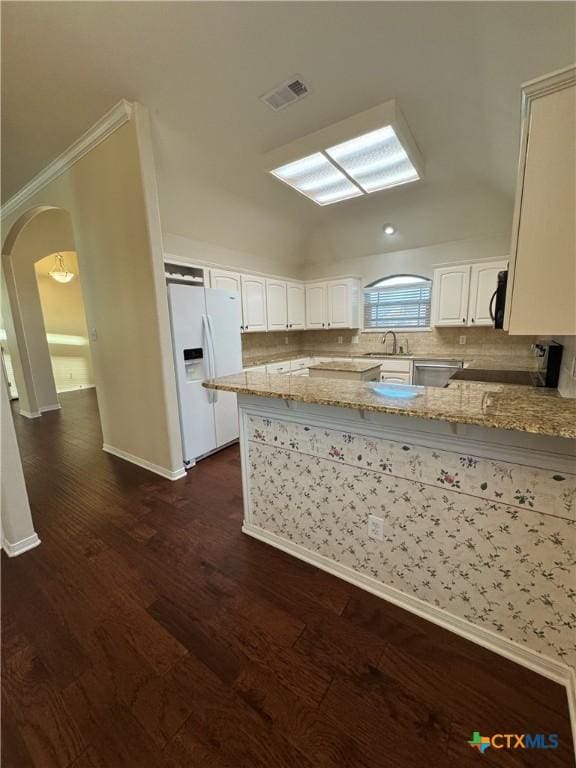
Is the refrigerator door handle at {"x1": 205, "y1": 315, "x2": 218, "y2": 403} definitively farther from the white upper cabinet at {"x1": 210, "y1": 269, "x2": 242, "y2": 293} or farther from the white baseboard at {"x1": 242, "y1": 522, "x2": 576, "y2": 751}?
the white baseboard at {"x1": 242, "y1": 522, "x2": 576, "y2": 751}

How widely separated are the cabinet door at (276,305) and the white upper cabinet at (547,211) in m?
4.02

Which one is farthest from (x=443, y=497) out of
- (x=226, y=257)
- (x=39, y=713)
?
(x=226, y=257)

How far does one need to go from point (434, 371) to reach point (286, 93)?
3749 millimetres

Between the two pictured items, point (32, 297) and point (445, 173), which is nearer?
point (445, 173)

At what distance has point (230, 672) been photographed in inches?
50.0

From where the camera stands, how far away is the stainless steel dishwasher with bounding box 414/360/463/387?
173 inches

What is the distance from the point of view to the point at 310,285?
18.4 ft

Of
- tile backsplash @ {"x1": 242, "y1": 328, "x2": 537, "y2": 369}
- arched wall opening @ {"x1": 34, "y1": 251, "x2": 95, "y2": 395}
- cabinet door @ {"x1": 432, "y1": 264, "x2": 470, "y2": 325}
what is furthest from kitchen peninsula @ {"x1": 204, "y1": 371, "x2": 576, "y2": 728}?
arched wall opening @ {"x1": 34, "y1": 251, "x2": 95, "y2": 395}

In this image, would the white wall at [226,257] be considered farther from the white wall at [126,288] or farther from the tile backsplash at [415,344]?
the tile backsplash at [415,344]

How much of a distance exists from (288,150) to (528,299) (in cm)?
256

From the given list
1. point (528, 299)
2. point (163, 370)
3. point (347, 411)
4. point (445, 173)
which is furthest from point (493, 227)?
point (163, 370)

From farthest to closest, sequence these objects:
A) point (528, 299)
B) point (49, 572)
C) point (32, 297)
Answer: point (32, 297), point (49, 572), point (528, 299)

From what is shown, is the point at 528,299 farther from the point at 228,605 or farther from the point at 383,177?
the point at 383,177

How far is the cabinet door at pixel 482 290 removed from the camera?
13.1 feet
